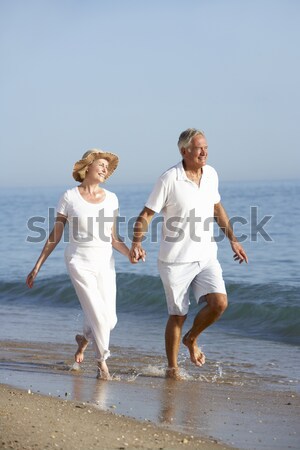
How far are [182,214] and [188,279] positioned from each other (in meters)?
0.52

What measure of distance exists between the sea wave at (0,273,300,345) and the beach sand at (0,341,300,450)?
3143 mm

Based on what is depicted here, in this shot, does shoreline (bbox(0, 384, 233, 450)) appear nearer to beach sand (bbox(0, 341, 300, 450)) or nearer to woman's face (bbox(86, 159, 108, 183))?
beach sand (bbox(0, 341, 300, 450))

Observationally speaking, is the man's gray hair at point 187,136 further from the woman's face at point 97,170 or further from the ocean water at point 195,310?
the ocean water at point 195,310

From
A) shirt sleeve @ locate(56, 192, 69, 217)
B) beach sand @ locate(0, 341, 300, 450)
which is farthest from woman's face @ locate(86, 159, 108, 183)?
beach sand @ locate(0, 341, 300, 450)

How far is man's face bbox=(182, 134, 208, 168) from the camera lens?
7953mm

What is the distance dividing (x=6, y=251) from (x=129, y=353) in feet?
45.7

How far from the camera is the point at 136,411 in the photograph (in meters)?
6.71

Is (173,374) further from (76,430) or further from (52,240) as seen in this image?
(76,430)

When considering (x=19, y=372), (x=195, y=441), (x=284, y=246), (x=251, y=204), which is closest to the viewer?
(x=195, y=441)

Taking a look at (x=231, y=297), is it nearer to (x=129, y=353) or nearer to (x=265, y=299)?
(x=265, y=299)

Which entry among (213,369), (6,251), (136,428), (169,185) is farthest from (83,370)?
(6,251)

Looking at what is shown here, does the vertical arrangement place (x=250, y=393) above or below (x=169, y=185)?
below

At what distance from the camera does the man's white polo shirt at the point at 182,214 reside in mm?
7953

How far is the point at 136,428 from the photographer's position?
605cm
